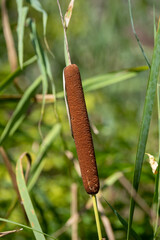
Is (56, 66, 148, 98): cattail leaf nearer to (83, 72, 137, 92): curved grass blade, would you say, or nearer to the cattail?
(83, 72, 137, 92): curved grass blade

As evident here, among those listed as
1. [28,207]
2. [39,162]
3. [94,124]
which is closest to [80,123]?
[28,207]

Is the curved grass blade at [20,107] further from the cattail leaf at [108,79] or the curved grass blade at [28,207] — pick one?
the curved grass blade at [28,207]

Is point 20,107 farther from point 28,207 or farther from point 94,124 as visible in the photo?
point 94,124

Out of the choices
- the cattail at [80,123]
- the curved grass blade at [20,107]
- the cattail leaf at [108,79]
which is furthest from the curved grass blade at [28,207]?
the cattail leaf at [108,79]

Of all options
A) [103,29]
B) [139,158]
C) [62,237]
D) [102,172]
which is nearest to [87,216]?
[62,237]

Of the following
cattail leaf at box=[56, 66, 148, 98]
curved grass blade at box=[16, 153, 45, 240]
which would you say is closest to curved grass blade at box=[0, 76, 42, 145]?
cattail leaf at box=[56, 66, 148, 98]

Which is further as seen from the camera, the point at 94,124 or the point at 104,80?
the point at 94,124
